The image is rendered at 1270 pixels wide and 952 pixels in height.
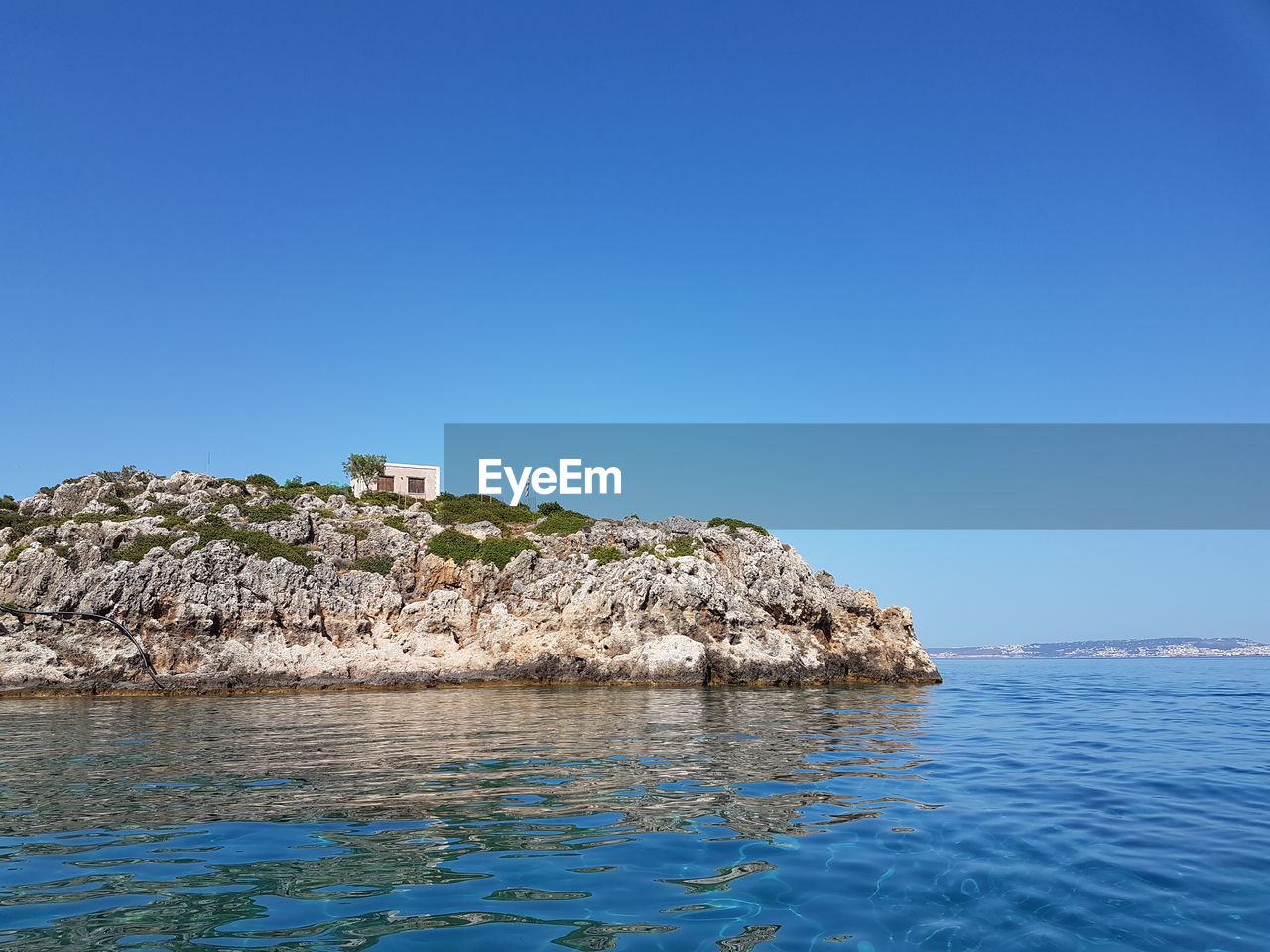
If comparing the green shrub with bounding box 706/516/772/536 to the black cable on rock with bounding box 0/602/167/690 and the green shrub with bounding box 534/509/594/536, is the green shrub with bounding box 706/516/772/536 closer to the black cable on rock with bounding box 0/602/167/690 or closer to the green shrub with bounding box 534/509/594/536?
the green shrub with bounding box 534/509/594/536

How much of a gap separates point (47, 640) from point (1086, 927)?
157ft

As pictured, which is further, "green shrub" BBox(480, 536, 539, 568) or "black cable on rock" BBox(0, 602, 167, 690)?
"green shrub" BBox(480, 536, 539, 568)

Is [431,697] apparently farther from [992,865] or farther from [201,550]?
[992,865]

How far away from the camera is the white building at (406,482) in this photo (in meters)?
80.2

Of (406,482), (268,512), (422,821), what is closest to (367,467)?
(406,482)

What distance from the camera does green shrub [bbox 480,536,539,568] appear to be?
49.8 metres

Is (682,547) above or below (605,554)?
above

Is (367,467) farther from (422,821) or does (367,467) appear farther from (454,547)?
(422,821)

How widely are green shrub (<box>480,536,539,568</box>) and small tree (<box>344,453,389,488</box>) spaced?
109 feet

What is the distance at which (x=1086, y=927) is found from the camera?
7.00 meters

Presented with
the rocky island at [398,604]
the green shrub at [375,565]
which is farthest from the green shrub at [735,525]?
the green shrub at [375,565]

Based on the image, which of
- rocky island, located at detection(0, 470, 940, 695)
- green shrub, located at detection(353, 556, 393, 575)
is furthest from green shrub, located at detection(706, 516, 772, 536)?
green shrub, located at detection(353, 556, 393, 575)

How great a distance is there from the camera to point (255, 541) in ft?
153

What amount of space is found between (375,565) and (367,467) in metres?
34.4
